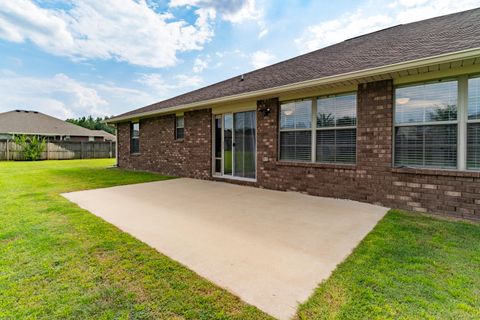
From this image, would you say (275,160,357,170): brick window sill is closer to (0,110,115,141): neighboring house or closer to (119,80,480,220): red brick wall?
(119,80,480,220): red brick wall

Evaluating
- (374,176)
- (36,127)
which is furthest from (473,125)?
(36,127)

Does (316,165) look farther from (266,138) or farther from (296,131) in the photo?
(266,138)

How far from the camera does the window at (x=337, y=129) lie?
5699mm

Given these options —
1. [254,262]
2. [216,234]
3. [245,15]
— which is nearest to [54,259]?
[216,234]

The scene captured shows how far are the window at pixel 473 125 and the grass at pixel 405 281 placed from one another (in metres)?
1.50

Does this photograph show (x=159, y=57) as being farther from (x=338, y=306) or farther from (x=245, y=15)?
(x=338, y=306)

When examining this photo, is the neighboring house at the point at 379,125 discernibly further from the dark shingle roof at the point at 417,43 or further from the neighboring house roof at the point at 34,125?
the neighboring house roof at the point at 34,125

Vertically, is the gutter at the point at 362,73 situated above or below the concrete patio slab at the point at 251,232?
above

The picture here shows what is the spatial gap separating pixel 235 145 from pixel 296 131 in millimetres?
2438

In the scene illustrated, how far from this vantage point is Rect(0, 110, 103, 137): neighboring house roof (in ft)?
81.5

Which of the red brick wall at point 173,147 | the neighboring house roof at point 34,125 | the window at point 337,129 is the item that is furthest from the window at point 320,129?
the neighboring house roof at point 34,125

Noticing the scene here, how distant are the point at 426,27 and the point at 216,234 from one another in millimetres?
7862

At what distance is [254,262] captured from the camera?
2756 mm

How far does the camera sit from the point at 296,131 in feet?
22.0
